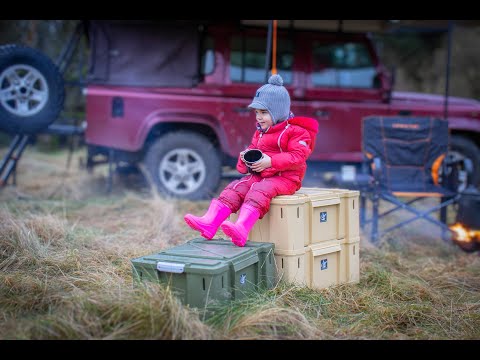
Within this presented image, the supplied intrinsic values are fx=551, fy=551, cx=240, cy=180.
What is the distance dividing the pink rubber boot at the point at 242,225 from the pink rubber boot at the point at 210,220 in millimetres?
147

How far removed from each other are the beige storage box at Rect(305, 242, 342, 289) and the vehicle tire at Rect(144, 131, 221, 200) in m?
2.98

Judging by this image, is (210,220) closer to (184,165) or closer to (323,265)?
(323,265)

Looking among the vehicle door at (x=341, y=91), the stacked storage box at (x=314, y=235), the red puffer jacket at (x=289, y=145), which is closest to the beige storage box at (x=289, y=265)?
the stacked storage box at (x=314, y=235)

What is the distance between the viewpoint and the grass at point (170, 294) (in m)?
2.53

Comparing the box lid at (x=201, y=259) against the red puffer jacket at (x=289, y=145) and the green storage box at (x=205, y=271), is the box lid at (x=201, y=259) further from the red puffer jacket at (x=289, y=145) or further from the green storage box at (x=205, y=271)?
the red puffer jacket at (x=289, y=145)

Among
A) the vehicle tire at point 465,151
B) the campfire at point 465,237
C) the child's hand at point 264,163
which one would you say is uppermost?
the child's hand at point 264,163

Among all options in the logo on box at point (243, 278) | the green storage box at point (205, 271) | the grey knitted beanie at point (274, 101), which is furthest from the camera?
the grey knitted beanie at point (274, 101)

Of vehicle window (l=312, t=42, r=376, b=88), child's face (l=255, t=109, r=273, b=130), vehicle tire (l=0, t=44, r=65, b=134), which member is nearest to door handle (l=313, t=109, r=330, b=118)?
vehicle window (l=312, t=42, r=376, b=88)

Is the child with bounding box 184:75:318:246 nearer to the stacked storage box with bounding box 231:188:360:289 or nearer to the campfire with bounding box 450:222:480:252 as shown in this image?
the stacked storage box with bounding box 231:188:360:289

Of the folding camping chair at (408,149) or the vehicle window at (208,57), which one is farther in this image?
the vehicle window at (208,57)

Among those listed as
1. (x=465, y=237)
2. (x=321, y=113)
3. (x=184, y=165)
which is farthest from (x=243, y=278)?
(x=321, y=113)

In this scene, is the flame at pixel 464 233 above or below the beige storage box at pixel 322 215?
→ below

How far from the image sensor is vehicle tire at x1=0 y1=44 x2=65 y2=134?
6051 millimetres
